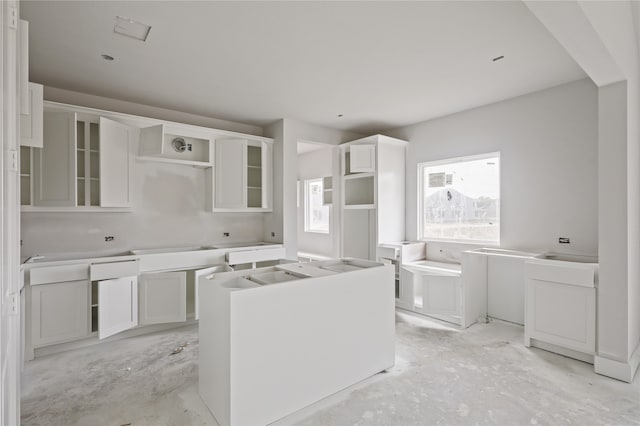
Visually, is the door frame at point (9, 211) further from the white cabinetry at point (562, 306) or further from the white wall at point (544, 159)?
the white wall at point (544, 159)

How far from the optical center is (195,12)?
2158 mm

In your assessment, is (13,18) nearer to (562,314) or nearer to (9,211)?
(9,211)

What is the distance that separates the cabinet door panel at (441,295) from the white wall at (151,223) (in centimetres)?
262

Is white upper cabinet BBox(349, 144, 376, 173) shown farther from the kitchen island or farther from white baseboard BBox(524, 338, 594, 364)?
white baseboard BBox(524, 338, 594, 364)

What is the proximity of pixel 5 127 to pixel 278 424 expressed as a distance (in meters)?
2.12

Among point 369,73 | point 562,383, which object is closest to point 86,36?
point 369,73

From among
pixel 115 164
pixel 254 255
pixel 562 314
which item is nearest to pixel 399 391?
pixel 562 314

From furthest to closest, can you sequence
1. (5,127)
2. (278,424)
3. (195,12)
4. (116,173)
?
(116,173), (195,12), (278,424), (5,127)

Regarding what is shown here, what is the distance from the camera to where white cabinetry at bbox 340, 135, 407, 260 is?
15.2 feet

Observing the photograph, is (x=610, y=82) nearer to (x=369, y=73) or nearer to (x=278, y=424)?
(x=369, y=73)

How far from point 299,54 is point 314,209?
419 centimetres

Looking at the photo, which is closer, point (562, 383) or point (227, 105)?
point (562, 383)

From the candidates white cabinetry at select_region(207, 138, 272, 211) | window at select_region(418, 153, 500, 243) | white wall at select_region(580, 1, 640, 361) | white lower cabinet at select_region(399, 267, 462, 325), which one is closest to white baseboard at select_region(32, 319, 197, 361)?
white cabinetry at select_region(207, 138, 272, 211)

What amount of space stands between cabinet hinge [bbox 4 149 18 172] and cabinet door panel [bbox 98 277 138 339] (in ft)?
6.31
